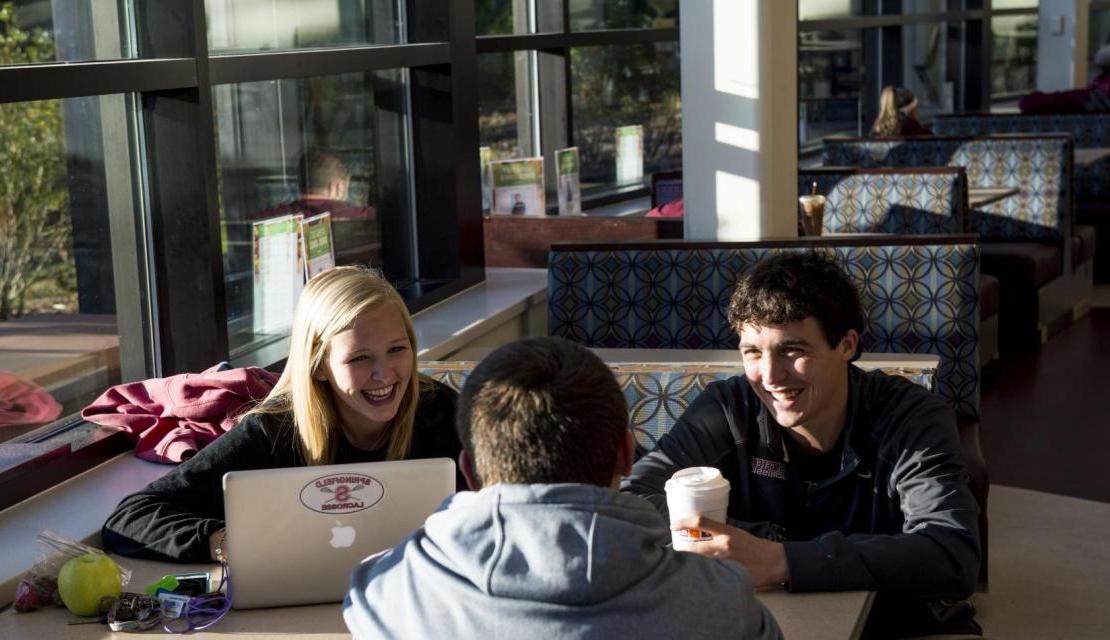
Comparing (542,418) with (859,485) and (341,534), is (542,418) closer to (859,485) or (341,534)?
(341,534)

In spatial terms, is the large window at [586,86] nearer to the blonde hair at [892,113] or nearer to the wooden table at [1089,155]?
the blonde hair at [892,113]

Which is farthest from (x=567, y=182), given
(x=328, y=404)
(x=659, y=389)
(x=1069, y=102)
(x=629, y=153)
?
(x=1069, y=102)

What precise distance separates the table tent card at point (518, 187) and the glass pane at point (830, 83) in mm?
3835

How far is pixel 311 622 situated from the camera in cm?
203

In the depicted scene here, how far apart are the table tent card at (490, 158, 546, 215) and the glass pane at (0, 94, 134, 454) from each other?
2754 mm

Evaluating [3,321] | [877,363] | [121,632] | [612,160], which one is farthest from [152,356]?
[612,160]

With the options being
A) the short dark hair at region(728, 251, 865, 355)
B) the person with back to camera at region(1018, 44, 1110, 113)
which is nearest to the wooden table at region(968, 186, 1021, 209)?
the person with back to camera at region(1018, 44, 1110, 113)

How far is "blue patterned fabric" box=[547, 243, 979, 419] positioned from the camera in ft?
13.8

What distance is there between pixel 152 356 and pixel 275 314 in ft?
1.79

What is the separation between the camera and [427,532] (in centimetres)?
150

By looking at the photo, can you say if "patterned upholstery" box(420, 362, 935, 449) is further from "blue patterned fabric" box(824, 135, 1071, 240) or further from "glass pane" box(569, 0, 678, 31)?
"blue patterned fabric" box(824, 135, 1071, 240)

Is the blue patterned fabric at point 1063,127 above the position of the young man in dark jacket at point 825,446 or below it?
above

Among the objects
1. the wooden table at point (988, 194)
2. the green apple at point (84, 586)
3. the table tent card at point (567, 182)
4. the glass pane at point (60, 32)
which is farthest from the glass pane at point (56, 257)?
the wooden table at point (988, 194)

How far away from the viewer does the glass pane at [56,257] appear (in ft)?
9.55
